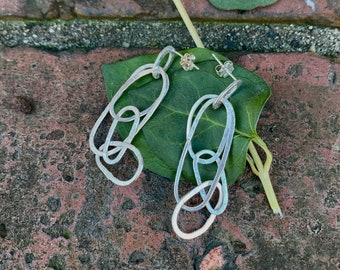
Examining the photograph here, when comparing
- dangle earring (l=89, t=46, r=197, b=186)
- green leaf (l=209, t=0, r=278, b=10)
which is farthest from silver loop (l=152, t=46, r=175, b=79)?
green leaf (l=209, t=0, r=278, b=10)

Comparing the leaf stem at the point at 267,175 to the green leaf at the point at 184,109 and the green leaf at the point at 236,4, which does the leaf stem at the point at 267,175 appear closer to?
the green leaf at the point at 184,109

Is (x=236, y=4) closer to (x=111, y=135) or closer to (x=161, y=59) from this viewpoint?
(x=161, y=59)

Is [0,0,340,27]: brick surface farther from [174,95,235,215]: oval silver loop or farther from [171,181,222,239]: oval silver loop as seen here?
[171,181,222,239]: oval silver loop

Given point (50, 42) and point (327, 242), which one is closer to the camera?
point (327, 242)

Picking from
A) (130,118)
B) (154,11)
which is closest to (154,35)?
(154,11)

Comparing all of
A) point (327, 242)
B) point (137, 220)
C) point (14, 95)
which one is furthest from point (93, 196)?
point (327, 242)

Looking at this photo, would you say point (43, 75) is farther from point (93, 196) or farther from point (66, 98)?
point (93, 196)

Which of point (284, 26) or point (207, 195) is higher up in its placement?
point (284, 26)

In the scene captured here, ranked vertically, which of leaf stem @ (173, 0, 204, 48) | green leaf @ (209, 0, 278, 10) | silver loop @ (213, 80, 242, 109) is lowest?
silver loop @ (213, 80, 242, 109)
